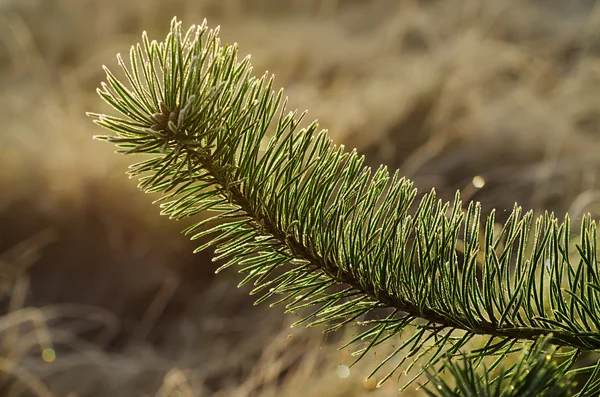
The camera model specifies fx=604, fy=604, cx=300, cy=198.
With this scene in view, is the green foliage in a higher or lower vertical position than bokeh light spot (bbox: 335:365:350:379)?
higher

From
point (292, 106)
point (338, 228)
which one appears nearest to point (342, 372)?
point (338, 228)

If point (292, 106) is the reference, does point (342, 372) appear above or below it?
below

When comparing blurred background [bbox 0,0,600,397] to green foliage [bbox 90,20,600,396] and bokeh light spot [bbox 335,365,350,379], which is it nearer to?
bokeh light spot [bbox 335,365,350,379]

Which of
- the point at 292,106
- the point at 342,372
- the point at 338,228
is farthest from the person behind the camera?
the point at 292,106

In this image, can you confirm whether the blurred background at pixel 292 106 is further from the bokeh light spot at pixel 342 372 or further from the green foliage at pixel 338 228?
the green foliage at pixel 338 228

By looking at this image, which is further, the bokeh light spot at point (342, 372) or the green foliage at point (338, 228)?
the bokeh light spot at point (342, 372)

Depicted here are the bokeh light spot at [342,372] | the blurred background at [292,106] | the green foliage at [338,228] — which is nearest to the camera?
the green foliage at [338,228]

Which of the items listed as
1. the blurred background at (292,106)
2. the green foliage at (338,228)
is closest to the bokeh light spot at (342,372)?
the blurred background at (292,106)

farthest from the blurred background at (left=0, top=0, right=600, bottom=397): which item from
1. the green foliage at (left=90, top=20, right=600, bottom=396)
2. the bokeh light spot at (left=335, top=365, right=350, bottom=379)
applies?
the green foliage at (left=90, top=20, right=600, bottom=396)

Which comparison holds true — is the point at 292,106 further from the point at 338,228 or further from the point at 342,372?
the point at 338,228

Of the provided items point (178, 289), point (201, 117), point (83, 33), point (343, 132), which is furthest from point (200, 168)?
point (83, 33)
